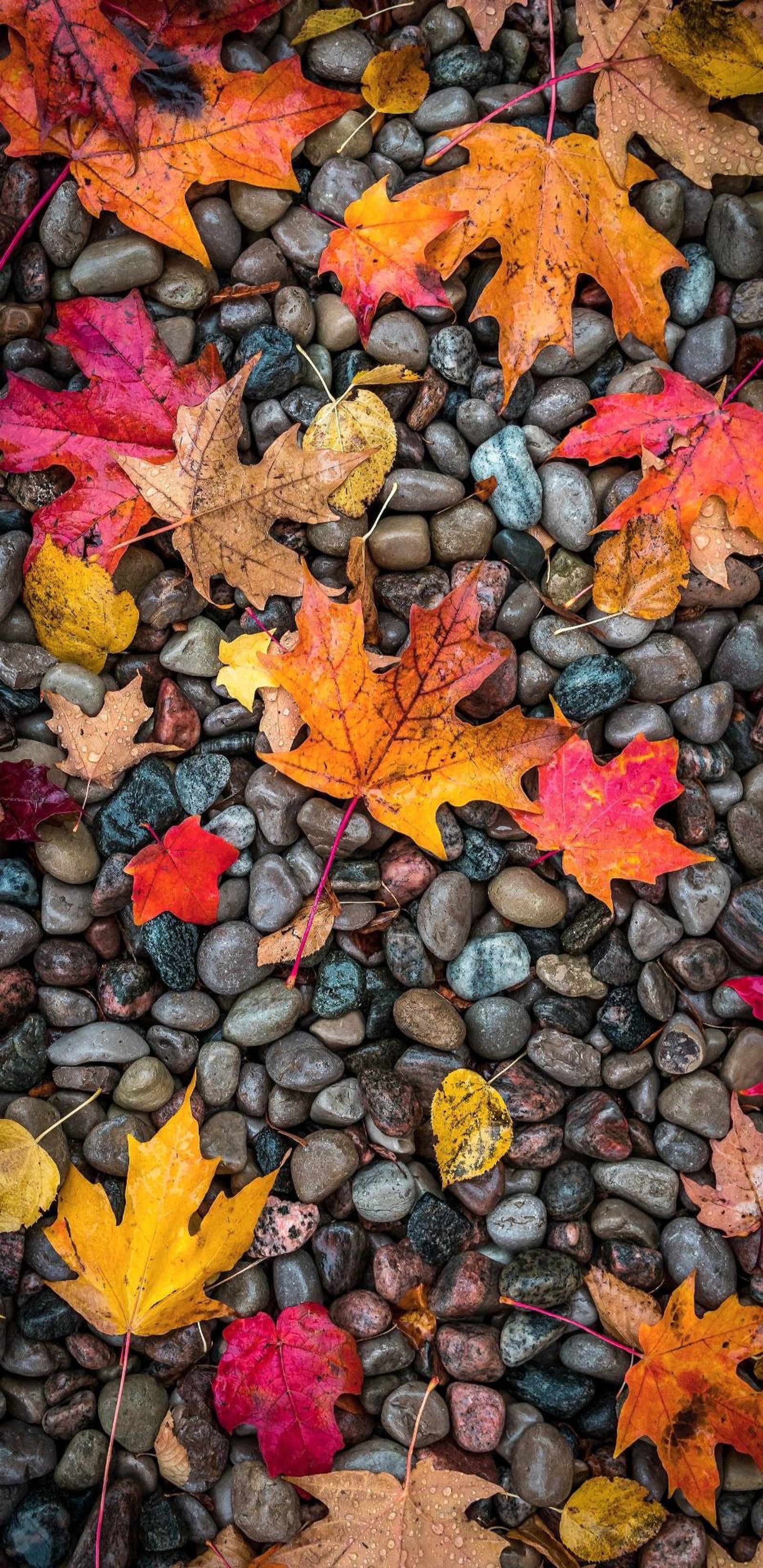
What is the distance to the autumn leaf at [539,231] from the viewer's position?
75.1 inches

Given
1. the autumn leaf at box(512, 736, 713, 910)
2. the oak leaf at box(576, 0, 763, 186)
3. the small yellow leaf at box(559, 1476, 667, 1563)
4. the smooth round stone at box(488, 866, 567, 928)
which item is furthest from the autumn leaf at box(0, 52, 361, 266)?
the small yellow leaf at box(559, 1476, 667, 1563)

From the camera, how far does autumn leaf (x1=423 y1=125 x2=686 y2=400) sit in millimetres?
1907

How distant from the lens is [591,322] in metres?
2.05

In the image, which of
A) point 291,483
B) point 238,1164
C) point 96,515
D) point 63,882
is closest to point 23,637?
point 96,515

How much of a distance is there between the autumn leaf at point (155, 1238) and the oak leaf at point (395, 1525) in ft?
1.30

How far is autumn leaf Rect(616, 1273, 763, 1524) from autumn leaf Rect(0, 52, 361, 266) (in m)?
2.32

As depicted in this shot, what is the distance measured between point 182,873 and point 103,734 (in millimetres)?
328

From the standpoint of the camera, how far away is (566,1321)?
6.27ft

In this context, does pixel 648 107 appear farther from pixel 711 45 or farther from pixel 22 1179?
pixel 22 1179

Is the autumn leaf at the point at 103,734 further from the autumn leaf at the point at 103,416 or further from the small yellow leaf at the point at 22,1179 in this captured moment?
the small yellow leaf at the point at 22,1179

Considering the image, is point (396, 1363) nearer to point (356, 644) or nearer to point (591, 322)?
point (356, 644)

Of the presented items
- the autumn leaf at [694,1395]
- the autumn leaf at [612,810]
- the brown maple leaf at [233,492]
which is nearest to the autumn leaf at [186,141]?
the brown maple leaf at [233,492]

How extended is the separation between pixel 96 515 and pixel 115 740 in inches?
A: 18.1

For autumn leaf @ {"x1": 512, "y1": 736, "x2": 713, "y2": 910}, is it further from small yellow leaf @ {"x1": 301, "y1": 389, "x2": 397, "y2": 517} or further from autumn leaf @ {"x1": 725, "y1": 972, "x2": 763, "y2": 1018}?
small yellow leaf @ {"x1": 301, "y1": 389, "x2": 397, "y2": 517}
